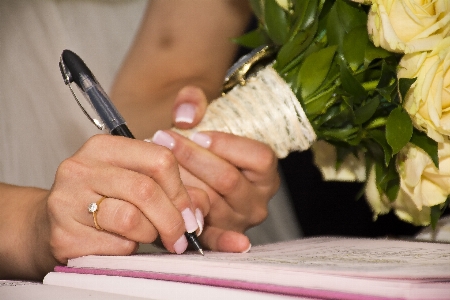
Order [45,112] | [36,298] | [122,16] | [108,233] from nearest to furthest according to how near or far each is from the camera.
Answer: [36,298] < [108,233] < [45,112] < [122,16]

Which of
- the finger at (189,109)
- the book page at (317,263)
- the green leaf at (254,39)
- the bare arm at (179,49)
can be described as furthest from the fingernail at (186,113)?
the bare arm at (179,49)

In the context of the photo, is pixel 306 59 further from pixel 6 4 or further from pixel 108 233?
pixel 6 4

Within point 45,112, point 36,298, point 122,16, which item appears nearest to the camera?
point 36,298

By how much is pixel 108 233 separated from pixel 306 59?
0.28 meters

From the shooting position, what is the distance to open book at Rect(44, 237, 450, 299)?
33 cm

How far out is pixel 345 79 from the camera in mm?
571

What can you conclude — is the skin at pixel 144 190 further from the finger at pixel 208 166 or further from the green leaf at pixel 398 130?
the green leaf at pixel 398 130

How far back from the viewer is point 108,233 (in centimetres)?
53

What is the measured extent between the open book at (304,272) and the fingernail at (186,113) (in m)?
0.22

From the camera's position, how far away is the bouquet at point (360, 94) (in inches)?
20.9

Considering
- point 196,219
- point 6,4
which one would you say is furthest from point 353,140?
point 6,4

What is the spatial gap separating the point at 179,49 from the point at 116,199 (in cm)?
57

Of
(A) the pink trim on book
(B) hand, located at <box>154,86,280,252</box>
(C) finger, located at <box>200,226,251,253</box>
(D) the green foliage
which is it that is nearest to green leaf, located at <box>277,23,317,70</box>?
(D) the green foliage

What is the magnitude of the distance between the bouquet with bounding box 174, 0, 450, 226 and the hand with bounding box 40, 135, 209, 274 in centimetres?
16
